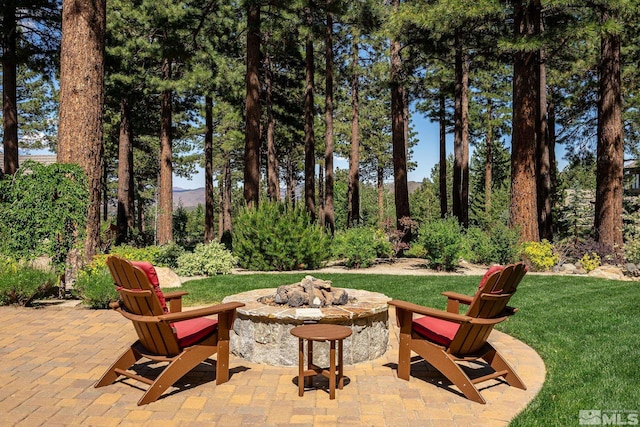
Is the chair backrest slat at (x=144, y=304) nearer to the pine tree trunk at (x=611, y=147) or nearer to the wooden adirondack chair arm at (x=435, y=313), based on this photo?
the wooden adirondack chair arm at (x=435, y=313)

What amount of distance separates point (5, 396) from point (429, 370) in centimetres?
370

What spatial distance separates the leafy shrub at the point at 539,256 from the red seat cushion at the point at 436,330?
8.21m

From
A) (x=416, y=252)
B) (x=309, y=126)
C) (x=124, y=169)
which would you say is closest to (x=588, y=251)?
(x=416, y=252)

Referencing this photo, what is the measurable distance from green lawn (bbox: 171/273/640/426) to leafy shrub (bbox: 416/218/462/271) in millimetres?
1106

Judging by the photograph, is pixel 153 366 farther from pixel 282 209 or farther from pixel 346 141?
pixel 346 141

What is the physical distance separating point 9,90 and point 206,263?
9.99m

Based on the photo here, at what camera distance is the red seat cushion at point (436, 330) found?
3.87 metres

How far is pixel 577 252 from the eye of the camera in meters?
11.9

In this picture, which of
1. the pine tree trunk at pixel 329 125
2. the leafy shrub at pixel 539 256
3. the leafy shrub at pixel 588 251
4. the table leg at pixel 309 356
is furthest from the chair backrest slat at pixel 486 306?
the pine tree trunk at pixel 329 125

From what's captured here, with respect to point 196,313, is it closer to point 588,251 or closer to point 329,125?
point 588,251

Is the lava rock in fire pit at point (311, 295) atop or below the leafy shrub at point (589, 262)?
atop

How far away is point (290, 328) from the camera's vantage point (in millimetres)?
4348

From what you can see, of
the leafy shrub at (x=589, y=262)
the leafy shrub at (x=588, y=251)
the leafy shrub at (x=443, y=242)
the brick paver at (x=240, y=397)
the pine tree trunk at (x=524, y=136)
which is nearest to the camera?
the brick paver at (x=240, y=397)

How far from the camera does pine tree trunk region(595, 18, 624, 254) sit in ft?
41.9
